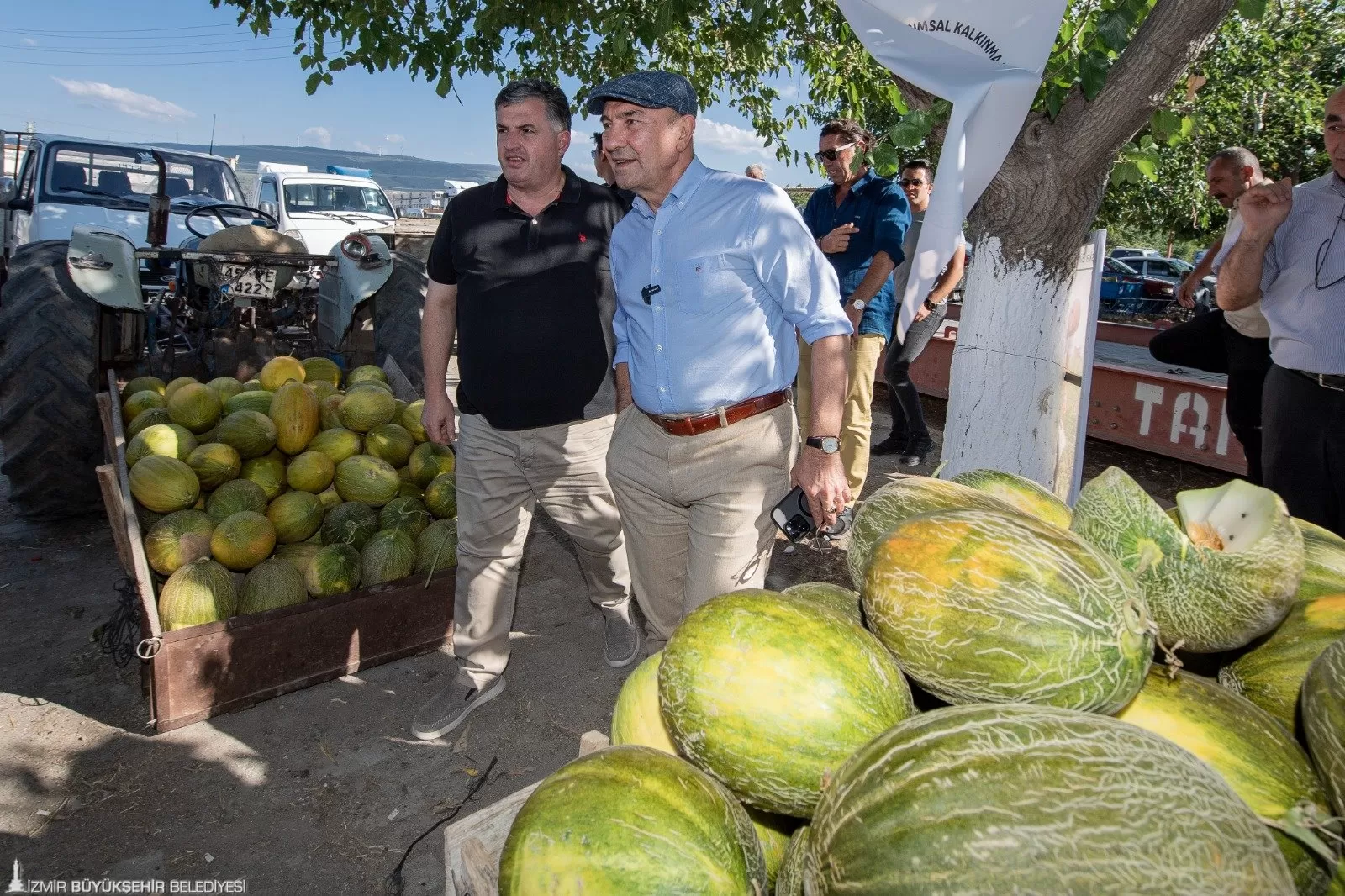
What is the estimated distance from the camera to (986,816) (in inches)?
32.9

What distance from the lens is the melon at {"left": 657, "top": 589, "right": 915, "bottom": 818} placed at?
43.2 inches

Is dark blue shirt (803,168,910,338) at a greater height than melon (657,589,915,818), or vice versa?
dark blue shirt (803,168,910,338)

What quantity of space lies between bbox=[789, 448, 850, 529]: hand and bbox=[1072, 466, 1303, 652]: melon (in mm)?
1049

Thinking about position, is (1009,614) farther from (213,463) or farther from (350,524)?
(213,463)

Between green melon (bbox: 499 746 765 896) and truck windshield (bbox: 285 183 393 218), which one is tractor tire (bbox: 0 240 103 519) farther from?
truck windshield (bbox: 285 183 393 218)

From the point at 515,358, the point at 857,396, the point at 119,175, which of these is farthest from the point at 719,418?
the point at 119,175

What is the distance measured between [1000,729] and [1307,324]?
2.81 metres

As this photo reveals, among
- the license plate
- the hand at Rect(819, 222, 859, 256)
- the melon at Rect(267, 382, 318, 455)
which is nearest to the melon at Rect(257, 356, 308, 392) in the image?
the melon at Rect(267, 382, 318, 455)

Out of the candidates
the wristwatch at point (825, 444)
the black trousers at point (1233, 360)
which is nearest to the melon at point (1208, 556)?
the wristwatch at point (825, 444)

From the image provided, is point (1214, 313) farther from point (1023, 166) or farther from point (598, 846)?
point (598, 846)

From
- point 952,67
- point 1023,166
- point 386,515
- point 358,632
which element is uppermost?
point 952,67

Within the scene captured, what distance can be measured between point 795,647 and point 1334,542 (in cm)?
108

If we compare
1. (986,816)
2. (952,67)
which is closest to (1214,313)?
(952,67)

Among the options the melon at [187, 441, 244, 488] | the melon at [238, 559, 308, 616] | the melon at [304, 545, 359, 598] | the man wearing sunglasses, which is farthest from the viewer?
the melon at [187, 441, 244, 488]
